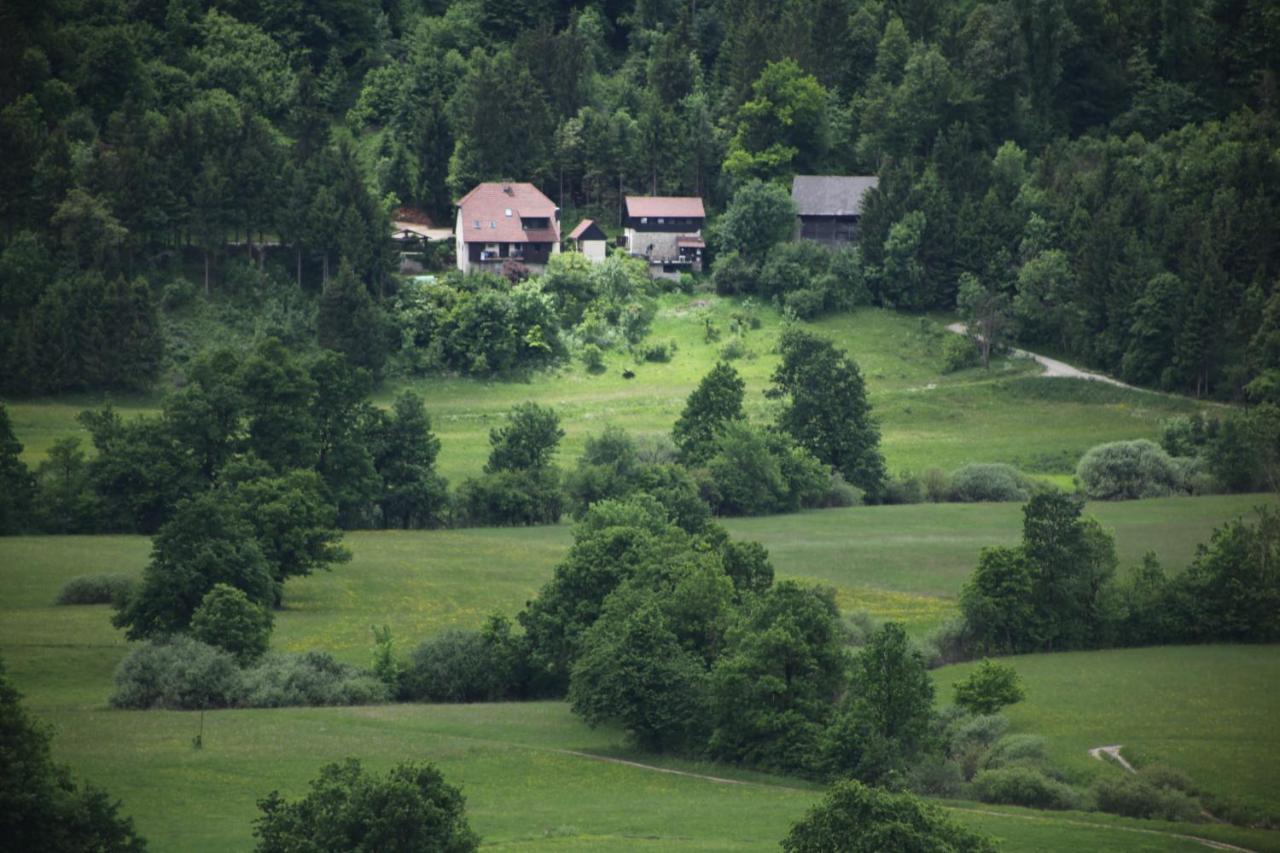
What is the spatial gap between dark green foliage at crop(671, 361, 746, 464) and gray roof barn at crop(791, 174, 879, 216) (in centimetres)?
3257

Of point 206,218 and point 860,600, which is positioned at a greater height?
point 206,218

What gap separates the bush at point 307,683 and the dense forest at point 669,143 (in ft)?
153

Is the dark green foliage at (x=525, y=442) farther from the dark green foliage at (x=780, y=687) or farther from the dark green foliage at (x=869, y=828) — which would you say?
the dark green foliage at (x=869, y=828)

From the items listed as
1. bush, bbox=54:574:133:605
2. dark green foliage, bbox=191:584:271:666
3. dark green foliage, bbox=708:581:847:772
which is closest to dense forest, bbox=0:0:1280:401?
bush, bbox=54:574:133:605

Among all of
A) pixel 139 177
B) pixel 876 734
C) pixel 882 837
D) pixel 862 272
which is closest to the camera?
pixel 882 837

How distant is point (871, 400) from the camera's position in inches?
4882

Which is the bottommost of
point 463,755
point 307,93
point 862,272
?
point 463,755

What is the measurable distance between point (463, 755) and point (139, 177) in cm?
6921

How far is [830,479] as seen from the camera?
112m

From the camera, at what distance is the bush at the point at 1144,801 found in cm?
6488

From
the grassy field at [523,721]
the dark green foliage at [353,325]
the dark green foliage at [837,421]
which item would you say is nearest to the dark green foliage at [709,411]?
the dark green foliage at [837,421]

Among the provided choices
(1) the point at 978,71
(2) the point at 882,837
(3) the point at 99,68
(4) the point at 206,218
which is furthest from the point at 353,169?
(2) the point at 882,837

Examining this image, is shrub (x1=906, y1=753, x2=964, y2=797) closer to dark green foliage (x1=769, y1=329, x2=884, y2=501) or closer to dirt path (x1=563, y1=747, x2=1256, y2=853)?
dirt path (x1=563, y1=747, x2=1256, y2=853)

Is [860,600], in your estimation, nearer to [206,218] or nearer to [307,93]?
[206,218]
